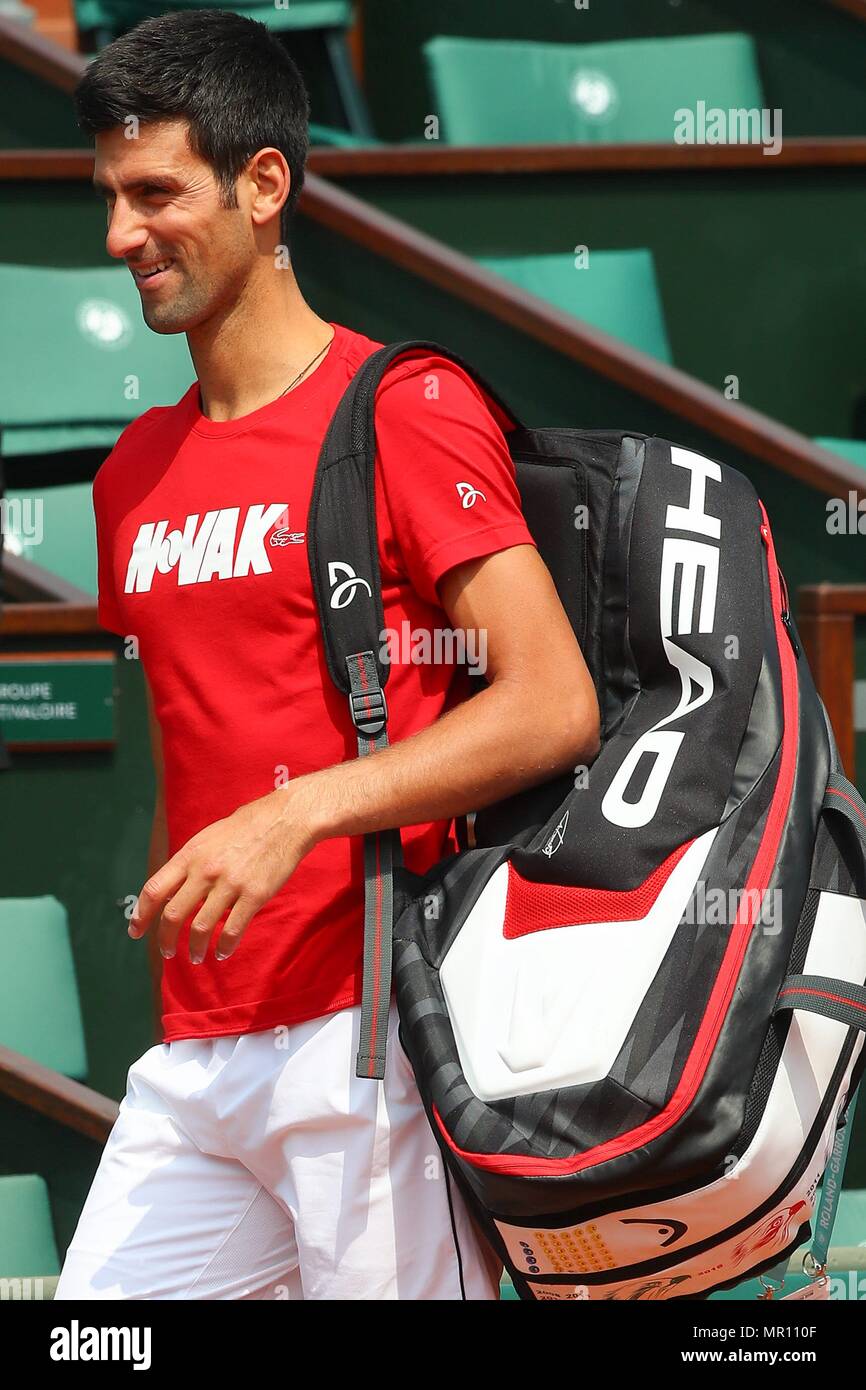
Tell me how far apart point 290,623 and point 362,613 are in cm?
10

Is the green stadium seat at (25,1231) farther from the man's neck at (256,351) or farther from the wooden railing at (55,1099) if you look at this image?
the man's neck at (256,351)

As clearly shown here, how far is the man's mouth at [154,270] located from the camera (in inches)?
72.7

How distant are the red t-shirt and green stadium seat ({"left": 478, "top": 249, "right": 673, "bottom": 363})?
8.58 ft

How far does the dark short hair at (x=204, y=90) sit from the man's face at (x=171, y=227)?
2 centimetres

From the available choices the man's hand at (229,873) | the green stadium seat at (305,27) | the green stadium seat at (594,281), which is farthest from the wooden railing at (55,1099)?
the green stadium seat at (305,27)

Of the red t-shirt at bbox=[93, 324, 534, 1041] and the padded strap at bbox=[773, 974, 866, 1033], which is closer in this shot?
the padded strap at bbox=[773, 974, 866, 1033]

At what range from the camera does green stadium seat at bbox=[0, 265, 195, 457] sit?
415 centimetres

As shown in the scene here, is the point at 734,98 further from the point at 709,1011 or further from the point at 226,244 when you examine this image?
the point at 709,1011

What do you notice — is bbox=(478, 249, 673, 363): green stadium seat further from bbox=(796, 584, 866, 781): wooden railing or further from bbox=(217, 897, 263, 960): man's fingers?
bbox=(217, 897, 263, 960): man's fingers

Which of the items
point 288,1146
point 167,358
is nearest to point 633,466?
point 288,1146

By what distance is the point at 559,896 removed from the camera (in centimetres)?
162

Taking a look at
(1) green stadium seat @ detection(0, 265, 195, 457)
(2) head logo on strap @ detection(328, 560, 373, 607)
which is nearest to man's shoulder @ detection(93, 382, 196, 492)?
(2) head logo on strap @ detection(328, 560, 373, 607)

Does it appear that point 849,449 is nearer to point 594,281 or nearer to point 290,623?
point 594,281
